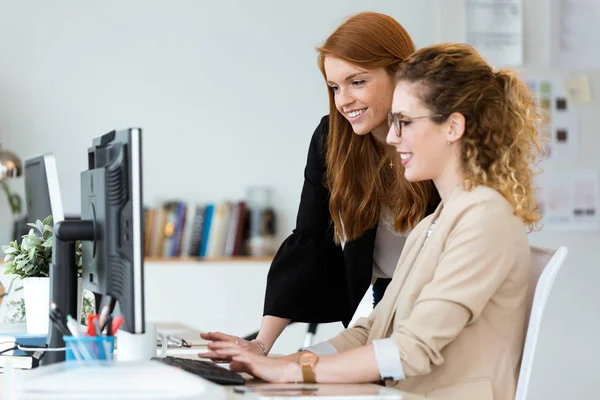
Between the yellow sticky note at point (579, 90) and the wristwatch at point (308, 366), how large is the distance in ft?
11.4

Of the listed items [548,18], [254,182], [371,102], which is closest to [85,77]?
[254,182]

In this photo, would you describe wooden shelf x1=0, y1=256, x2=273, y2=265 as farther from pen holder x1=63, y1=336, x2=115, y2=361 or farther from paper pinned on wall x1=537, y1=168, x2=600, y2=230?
pen holder x1=63, y1=336, x2=115, y2=361

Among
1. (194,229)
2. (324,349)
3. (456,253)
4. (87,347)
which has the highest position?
(456,253)

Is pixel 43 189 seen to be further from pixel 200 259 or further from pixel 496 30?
pixel 496 30

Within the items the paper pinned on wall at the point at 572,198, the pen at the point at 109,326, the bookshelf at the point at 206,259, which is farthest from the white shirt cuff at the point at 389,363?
the paper pinned on wall at the point at 572,198

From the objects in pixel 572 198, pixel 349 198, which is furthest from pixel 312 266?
pixel 572 198

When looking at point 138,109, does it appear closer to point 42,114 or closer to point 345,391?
point 42,114

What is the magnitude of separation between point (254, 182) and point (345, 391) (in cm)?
→ 322

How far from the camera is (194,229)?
4.32 meters

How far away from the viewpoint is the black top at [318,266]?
2230 mm

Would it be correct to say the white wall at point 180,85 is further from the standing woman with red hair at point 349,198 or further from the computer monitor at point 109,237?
the computer monitor at point 109,237

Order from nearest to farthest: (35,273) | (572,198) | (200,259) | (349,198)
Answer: (35,273), (349,198), (200,259), (572,198)

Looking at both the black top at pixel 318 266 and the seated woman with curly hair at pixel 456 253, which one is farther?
the black top at pixel 318 266

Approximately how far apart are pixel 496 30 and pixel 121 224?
11.5ft
